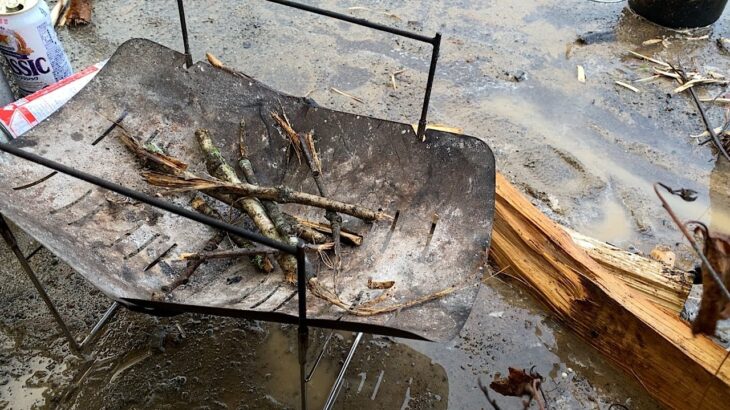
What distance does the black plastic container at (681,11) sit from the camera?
5438mm

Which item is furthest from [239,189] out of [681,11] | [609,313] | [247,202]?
[681,11]

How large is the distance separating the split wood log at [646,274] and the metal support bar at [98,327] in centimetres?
249

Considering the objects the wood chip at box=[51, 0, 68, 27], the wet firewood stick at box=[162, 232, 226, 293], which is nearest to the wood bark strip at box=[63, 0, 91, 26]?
the wood chip at box=[51, 0, 68, 27]

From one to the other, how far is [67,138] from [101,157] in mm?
168

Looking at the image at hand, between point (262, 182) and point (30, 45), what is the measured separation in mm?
1904

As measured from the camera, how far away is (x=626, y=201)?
398 cm

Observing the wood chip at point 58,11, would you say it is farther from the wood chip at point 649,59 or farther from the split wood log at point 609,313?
the wood chip at point 649,59

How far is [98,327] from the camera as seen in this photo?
280 centimetres

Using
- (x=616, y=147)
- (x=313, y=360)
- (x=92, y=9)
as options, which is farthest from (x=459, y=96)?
(x=92, y=9)

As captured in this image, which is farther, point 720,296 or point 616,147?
point 616,147

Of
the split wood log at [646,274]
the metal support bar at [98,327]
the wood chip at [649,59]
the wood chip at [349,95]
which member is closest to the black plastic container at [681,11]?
the wood chip at [649,59]

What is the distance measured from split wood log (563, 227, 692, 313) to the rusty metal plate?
3.26 ft

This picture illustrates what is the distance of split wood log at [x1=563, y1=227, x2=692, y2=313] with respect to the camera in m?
2.98

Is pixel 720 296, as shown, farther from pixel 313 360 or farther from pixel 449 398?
pixel 313 360
